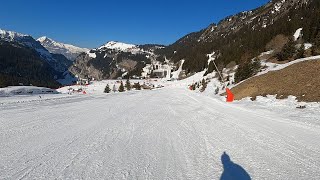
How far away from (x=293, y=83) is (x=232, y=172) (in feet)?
60.1

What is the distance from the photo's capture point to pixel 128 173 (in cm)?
516

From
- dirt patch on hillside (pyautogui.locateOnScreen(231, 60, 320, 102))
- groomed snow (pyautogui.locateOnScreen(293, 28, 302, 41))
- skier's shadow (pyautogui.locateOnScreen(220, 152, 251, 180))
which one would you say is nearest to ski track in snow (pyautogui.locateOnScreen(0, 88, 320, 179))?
skier's shadow (pyautogui.locateOnScreen(220, 152, 251, 180))

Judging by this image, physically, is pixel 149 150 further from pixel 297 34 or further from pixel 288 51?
pixel 297 34

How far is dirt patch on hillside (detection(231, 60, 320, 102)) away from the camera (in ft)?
60.6

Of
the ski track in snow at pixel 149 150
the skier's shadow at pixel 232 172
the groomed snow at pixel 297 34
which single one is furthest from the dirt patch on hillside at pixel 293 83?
the groomed snow at pixel 297 34

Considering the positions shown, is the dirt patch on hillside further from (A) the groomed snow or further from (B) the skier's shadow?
(A) the groomed snow

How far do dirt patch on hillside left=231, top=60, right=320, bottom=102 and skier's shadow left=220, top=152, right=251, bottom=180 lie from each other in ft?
42.5

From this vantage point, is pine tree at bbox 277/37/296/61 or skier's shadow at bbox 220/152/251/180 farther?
pine tree at bbox 277/37/296/61

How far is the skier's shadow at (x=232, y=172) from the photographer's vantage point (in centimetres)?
517

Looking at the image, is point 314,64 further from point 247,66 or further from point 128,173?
point 128,173

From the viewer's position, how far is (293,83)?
21.5m

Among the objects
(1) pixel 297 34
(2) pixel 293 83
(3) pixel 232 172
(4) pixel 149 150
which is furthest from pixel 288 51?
(3) pixel 232 172

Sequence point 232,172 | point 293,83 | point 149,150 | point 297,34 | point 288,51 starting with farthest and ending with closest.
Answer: point 297,34
point 288,51
point 293,83
point 149,150
point 232,172

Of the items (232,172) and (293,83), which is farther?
(293,83)
